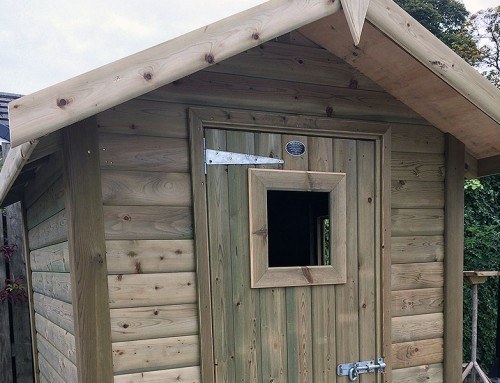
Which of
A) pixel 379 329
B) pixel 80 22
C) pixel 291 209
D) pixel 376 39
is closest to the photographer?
pixel 376 39

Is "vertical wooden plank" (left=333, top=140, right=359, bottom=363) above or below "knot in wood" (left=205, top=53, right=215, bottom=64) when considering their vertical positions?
below

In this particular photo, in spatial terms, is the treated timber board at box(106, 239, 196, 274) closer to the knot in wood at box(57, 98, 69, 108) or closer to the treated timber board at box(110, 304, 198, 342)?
the treated timber board at box(110, 304, 198, 342)

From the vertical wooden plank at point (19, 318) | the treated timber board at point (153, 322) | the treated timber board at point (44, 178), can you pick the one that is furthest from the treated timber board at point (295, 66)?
the vertical wooden plank at point (19, 318)

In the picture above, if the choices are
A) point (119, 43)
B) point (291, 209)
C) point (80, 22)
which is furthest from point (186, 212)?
point (119, 43)

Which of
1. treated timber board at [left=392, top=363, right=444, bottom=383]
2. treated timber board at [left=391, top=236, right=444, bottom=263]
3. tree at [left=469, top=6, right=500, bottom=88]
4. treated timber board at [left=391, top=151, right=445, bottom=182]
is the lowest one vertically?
treated timber board at [left=392, top=363, right=444, bottom=383]

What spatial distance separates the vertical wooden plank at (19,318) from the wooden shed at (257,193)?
4.93 ft

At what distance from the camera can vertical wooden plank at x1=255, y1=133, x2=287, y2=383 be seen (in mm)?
1946

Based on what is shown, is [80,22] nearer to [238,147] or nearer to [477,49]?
[477,49]

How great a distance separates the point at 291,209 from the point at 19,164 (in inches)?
81.8

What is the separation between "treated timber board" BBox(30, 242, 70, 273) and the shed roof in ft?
2.06

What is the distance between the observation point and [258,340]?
194 cm

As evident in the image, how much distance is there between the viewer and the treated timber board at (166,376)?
1.71m

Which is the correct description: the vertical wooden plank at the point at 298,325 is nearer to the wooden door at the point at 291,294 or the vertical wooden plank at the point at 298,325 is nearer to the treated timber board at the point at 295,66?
the wooden door at the point at 291,294

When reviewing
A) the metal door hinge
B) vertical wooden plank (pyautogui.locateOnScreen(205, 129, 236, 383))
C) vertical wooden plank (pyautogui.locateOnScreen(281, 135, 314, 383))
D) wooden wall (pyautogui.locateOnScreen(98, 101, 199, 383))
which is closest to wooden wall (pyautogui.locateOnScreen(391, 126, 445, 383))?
vertical wooden plank (pyautogui.locateOnScreen(281, 135, 314, 383))
